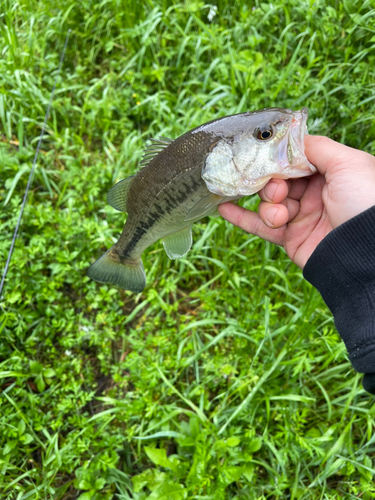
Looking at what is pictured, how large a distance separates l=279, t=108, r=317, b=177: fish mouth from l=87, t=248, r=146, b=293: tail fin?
119 centimetres

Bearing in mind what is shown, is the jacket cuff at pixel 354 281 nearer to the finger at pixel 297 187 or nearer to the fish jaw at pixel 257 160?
the fish jaw at pixel 257 160

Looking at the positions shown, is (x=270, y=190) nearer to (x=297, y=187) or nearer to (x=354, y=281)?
(x=297, y=187)

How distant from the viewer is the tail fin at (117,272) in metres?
2.40

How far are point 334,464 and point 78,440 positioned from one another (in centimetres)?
170

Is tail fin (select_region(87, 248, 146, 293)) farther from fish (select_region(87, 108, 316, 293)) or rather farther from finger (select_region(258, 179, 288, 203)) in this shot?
finger (select_region(258, 179, 288, 203))

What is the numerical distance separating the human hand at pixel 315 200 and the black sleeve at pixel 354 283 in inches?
5.5

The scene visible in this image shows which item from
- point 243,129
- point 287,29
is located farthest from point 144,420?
point 287,29

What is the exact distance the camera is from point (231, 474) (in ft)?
6.91

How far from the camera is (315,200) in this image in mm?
2164

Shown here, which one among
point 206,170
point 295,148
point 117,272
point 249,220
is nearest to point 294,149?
point 295,148

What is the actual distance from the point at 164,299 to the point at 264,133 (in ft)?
6.26

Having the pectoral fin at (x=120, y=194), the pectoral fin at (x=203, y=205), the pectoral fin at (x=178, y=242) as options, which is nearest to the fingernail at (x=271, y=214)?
the pectoral fin at (x=203, y=205)

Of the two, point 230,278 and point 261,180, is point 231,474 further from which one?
point 261,180

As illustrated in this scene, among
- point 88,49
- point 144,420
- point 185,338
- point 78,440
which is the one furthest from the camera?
point 88,49
